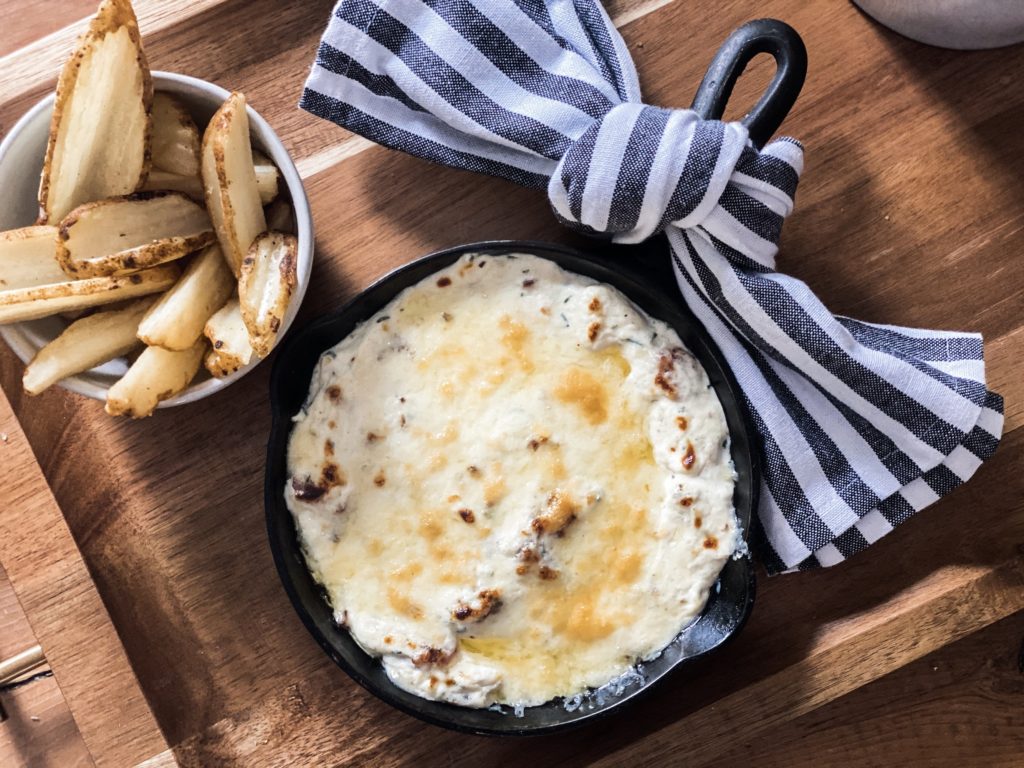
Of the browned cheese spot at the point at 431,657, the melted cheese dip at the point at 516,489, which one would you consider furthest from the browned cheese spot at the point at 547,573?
the browned cheese spot at the point at 431,657

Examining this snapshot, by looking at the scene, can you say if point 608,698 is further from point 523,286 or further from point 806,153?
point 806,153

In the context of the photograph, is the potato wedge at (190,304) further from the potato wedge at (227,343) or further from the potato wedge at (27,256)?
the potato wedge at (27,256)

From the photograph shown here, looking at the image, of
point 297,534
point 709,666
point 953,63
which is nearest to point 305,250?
point 297,534

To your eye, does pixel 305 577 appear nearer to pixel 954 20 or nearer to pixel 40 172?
pixel 40 172

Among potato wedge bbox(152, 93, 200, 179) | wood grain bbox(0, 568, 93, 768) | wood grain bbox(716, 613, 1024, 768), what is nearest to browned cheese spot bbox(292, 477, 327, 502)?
potato wedge bbox(152, 93, 200, 179)

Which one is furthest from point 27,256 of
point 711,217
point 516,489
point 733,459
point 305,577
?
point 733,459

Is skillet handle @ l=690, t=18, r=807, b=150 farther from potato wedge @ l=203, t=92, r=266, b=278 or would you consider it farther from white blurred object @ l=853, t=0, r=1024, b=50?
potato wedge @ l=203, t=92, r=266, b=278

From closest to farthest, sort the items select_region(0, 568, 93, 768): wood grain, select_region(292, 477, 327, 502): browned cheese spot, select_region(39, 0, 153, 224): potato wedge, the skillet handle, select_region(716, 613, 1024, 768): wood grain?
select_region(39, 0, 153, 224): potato wedge, the skillet handle, select_region(292, 477, 327, 502): browned cheese spot, select_region(716, 613, 1024, 768): wood grain, select_region(0, 568, 93, 768): wood grain
